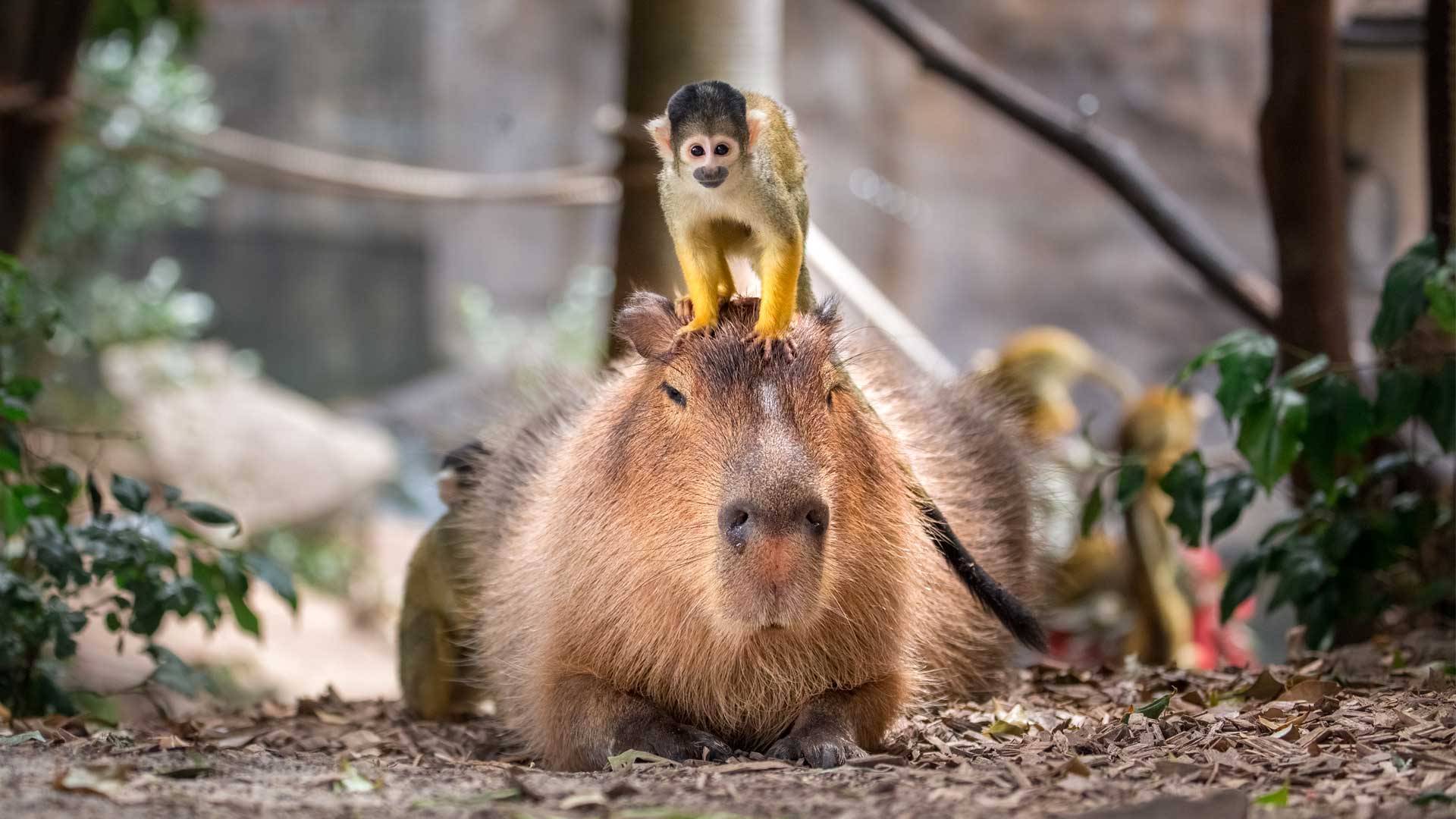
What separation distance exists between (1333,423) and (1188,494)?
43cm

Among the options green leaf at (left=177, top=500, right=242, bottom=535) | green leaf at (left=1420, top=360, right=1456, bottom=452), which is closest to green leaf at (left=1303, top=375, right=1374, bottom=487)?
green leaf at (left=1420, top=360, right=1456, bottom=452)

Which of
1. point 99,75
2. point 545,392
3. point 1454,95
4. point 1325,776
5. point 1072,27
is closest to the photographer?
point 1325,776

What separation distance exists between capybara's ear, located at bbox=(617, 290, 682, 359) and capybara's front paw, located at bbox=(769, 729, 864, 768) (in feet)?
2.69

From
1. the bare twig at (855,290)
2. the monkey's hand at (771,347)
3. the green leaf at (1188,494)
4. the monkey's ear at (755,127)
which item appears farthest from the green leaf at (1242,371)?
the bare twig at (855,290)

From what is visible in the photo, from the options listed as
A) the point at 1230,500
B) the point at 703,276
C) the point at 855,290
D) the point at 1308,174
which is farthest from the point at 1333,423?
the point at 855,290

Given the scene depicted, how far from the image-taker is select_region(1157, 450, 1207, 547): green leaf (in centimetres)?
360

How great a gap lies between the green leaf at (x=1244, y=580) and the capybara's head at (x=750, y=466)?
1.34m

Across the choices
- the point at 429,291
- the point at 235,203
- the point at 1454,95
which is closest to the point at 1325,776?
the point at 1454,95

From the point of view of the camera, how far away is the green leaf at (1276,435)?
320 centimetres

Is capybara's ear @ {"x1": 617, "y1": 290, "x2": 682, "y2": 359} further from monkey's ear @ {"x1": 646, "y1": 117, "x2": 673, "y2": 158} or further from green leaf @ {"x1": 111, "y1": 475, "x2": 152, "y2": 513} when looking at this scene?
green leaf @ {"x1": 111, "y1": 475, "x2": 152, "y2": 513}

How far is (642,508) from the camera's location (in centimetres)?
273

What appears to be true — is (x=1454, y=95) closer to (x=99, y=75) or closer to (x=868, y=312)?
(x=868, y=312)

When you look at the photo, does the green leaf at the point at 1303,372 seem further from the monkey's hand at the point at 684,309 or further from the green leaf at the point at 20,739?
the green leaf at the point at 20,739

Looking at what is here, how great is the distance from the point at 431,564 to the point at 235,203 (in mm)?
14920
